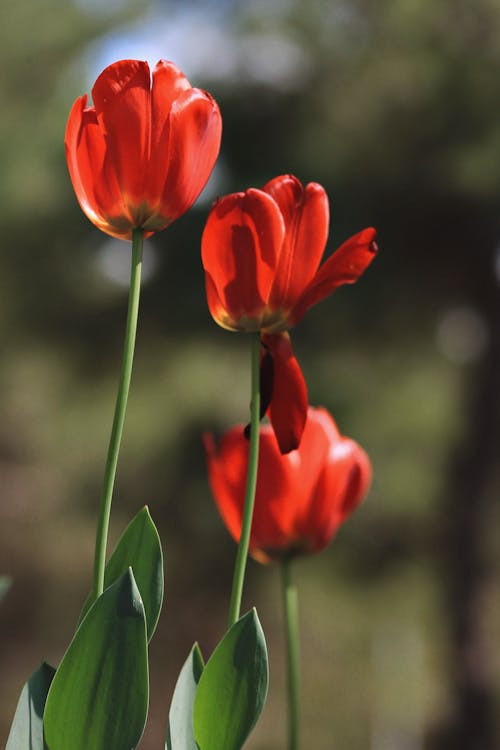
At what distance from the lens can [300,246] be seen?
322 mm

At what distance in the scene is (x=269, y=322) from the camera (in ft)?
1.05

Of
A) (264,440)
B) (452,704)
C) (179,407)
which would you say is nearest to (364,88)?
(179,407)

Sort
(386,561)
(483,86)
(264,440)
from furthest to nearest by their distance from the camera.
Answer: (386,561) < (483,86) < (264,440)

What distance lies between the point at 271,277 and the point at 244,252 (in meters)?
0.01

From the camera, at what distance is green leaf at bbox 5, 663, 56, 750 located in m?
0.28

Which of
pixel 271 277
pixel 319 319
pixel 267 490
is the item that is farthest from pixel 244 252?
pixel 319 319

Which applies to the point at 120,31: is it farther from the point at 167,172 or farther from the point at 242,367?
the point at 167,172

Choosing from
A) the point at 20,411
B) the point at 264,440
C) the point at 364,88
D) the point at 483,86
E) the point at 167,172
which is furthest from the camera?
the point at 20,411

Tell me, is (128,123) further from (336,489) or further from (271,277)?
(336,489)

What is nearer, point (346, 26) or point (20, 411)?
point (346, 26)

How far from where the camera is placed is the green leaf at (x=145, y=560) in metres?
0.31

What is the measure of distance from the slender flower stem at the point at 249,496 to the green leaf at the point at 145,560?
0.03 m

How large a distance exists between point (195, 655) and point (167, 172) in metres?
0.15

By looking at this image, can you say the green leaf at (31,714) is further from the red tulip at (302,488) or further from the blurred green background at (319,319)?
the blurred green background at (319,319)
